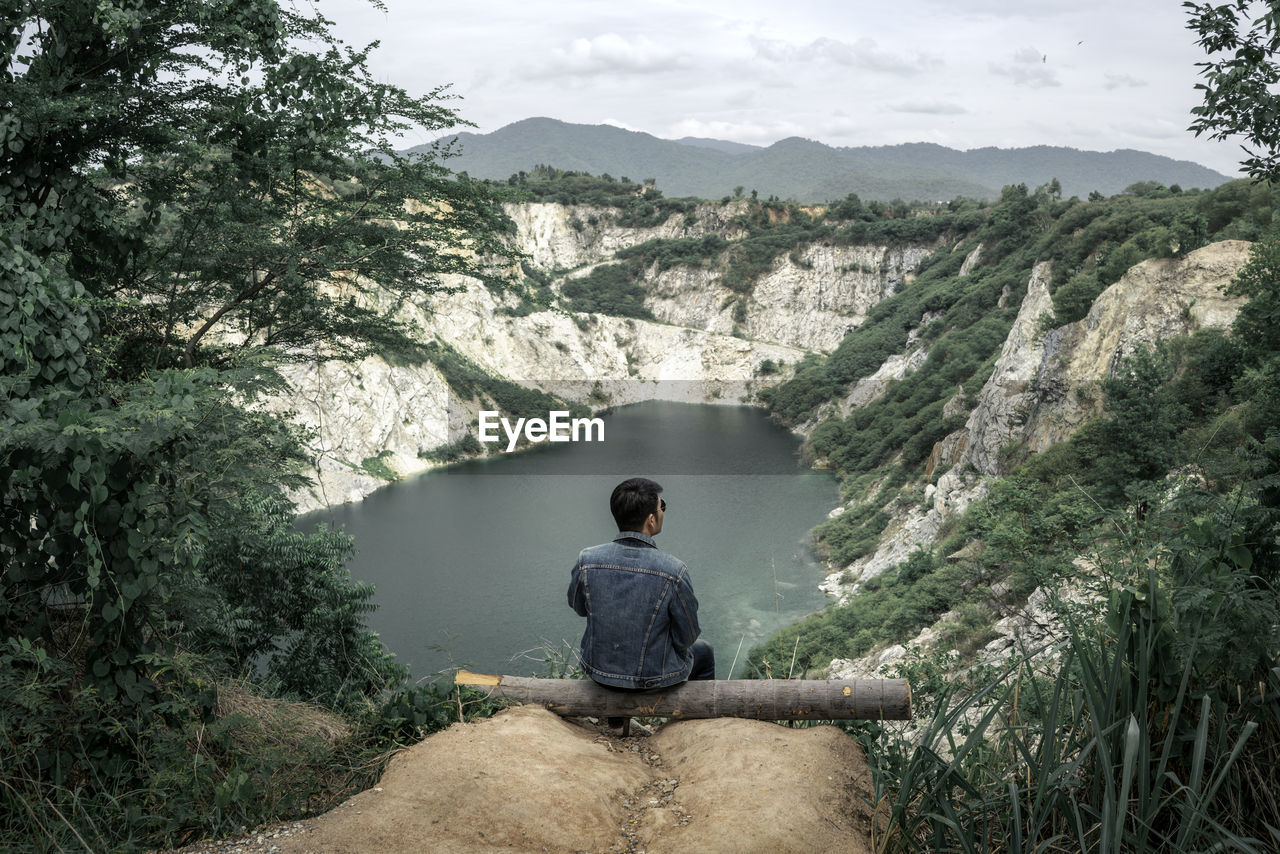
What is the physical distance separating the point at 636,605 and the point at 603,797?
882mm

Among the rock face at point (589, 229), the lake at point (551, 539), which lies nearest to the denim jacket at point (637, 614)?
the lake at point (551, 539)

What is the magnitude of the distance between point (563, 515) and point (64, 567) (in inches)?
1112

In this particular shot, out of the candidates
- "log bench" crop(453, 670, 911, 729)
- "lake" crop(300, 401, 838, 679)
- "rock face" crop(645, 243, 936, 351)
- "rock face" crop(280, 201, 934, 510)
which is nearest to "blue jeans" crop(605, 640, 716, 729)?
"log bench" crop(453, 670, 911, 729)

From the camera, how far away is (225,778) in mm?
3004

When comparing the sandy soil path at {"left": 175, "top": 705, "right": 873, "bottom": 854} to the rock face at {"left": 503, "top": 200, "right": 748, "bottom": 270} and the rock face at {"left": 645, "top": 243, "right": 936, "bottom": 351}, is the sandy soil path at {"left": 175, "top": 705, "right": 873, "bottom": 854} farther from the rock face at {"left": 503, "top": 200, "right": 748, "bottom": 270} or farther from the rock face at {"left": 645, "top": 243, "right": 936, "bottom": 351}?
the rock face at {"left": 503, "top": 200, "right": 748, "bottom": 270}

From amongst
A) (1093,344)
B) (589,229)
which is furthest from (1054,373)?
(589,229)

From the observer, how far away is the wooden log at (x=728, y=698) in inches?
138

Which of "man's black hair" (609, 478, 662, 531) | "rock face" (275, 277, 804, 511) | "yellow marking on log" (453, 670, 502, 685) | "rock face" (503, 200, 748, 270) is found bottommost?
"rock face" (275, 277, 804, 511)

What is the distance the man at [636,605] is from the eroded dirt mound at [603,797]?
36 cm

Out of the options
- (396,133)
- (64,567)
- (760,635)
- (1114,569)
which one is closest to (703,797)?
(1114,569)

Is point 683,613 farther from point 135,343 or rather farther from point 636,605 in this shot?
point 135,343

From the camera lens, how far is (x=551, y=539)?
92.2 ft

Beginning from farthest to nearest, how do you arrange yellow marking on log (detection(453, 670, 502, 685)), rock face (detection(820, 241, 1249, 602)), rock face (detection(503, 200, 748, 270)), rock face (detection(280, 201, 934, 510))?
rock face (detection(503, 200, 748, 270)) → rock face (detection(280, 201, 934, 510)) → rock face (detection(820, 241, 1249, 602)) → yellow marking on log (detection(453, 670, 502, 685))

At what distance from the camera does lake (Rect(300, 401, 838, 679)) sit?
20219mm
